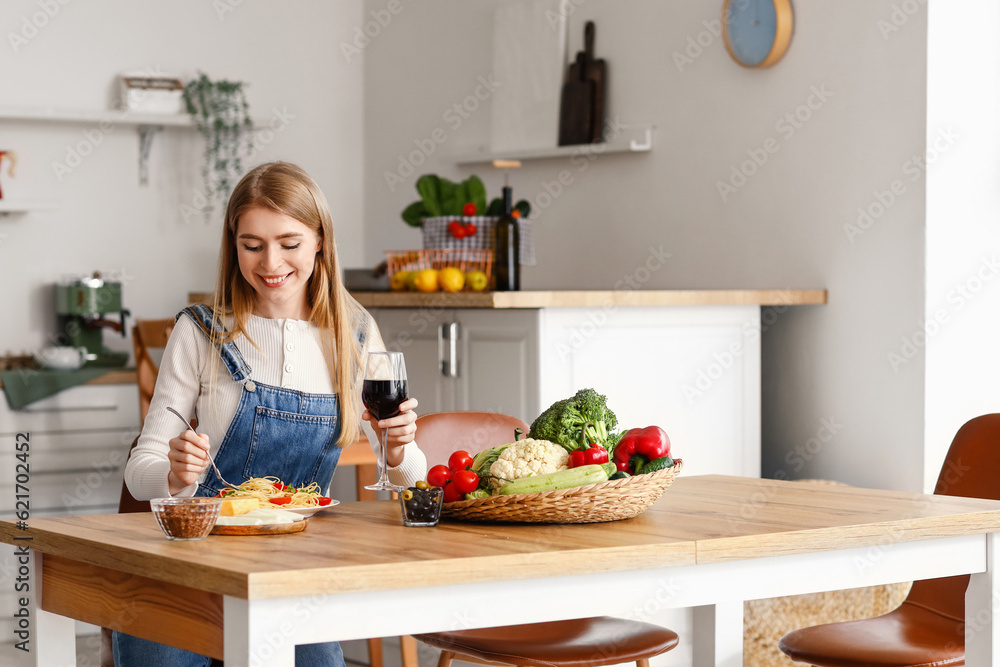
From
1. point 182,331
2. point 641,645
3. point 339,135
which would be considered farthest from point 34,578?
point 339,135

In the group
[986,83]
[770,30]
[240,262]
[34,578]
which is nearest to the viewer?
[34,578]

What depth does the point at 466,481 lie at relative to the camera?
1493 mm

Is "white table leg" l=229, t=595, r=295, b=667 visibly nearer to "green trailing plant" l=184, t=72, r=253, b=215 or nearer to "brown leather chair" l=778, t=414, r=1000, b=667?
"brown leather chair" l=778, t=414, r=1000, b=667

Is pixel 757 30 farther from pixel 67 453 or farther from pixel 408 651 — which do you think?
pixel 67 453

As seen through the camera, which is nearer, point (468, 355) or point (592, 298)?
point (592, 298)

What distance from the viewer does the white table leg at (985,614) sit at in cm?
155

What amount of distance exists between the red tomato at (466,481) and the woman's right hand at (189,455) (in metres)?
0.31

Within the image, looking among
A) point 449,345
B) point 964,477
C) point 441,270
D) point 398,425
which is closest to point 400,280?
point 441,270

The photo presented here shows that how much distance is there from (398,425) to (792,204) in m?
2.15

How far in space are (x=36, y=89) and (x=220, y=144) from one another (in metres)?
0.69

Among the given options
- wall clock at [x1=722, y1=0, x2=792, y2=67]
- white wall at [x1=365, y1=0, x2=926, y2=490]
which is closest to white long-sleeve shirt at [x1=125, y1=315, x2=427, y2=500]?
white wall at [x1=365, y1=0, x2=926, y2=490]

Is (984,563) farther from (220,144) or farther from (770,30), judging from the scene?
(220,144)

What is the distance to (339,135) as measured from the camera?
509cm

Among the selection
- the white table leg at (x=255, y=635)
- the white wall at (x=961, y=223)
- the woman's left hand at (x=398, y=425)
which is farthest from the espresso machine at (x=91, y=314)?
the white table leg at (x=255, y=635)
